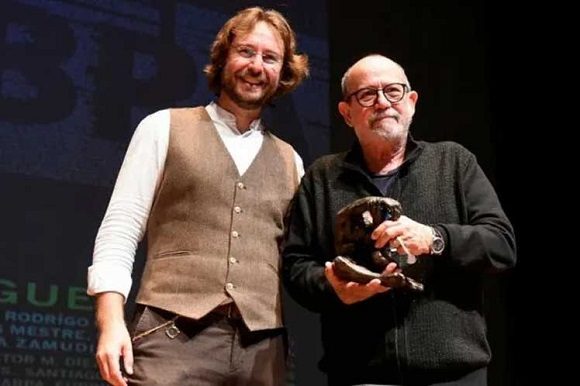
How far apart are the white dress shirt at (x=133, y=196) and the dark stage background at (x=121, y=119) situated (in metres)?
0.89

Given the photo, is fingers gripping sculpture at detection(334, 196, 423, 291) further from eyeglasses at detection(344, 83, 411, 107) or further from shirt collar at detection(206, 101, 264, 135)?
shirt collar at detection(206, 101, 264, 135)

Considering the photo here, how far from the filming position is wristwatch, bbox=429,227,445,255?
60.4 inches

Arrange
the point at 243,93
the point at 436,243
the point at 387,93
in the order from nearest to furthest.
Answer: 1. the point at 436,243
2. the point at 387,93
3. the point at 243,93

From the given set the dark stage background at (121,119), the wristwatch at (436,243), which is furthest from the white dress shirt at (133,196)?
the dark stage background at (121,119)

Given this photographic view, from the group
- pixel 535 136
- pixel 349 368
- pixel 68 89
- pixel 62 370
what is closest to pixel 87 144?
pixel 68 89

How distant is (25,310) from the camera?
2541mm

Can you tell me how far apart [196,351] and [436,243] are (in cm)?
50

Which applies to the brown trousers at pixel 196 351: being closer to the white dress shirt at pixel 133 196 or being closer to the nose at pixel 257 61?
the white dress shirt at pixel 133 196

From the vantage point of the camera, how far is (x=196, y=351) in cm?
169

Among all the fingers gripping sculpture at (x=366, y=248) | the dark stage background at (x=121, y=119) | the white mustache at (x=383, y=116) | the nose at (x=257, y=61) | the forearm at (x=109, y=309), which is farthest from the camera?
the dark stage background at (x=121, y=119)

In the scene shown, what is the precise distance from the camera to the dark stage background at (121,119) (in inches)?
102

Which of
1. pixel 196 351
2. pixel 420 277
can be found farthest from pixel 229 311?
pixel 420 277

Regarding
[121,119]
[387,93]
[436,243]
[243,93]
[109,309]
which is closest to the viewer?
[436,243]

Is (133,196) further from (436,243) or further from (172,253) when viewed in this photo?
(436,243)
